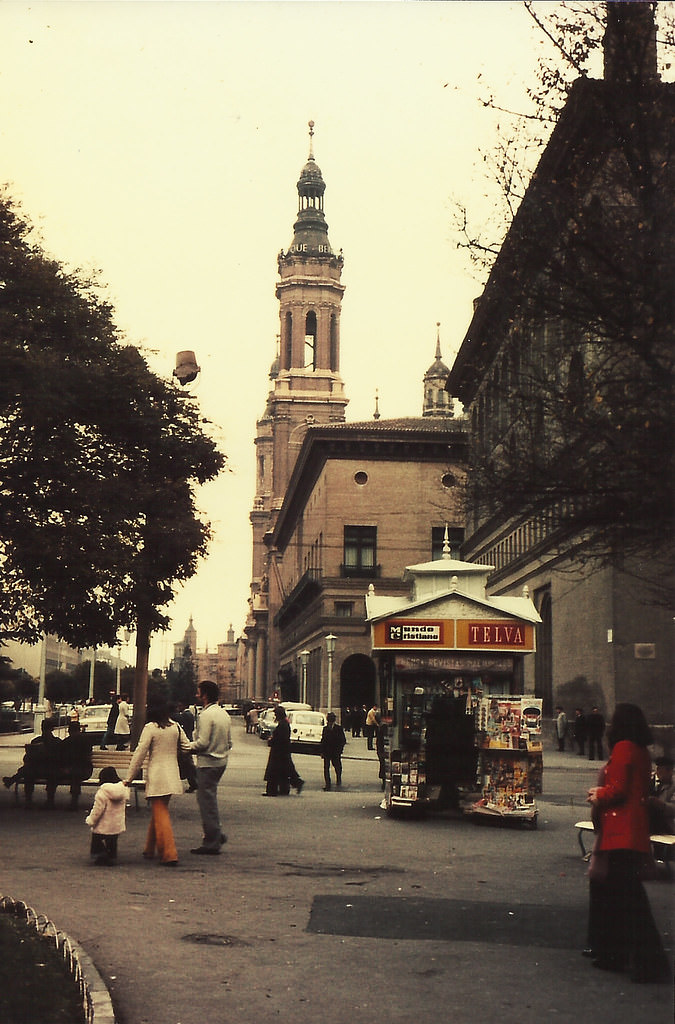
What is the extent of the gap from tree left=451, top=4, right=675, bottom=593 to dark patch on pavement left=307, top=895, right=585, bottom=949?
3.17 m

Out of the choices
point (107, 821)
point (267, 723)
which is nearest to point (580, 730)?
point (267, 723)

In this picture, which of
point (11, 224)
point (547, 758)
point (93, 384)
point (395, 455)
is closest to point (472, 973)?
point (93, 384)

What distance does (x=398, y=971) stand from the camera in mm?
8305

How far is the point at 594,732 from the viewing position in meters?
35.7

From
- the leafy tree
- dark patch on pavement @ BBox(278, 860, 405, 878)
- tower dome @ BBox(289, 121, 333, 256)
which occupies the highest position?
tower dome @ BBox(289, 121, 333, 256)

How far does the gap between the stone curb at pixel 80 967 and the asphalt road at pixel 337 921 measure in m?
0.19

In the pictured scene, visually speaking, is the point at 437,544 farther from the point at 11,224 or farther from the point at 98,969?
the point at 98,969

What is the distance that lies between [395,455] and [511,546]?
23865mm

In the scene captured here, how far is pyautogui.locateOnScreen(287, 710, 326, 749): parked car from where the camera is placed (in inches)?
1709

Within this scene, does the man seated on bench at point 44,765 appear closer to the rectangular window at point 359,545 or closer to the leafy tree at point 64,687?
the rectangular window at point 359,545

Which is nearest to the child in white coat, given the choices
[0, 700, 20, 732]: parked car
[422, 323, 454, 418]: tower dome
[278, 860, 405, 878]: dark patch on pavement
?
[278, 860, 405, 878]: dark patch on pavement

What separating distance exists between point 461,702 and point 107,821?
23.7 ft

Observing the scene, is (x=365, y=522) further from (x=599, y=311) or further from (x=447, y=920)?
(x=447, y=920)

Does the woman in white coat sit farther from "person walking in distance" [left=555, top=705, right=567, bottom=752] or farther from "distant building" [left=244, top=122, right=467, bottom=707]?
"distant building" [left=244, top=122, right=467, bottom=707]
